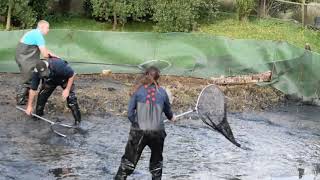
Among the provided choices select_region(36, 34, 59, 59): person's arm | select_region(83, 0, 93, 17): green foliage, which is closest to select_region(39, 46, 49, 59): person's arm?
select_region(36, 34, 59, 59): person's arm

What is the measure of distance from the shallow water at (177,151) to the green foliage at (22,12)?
7317 millimetres

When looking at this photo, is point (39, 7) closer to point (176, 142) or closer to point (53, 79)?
point (53, 79)

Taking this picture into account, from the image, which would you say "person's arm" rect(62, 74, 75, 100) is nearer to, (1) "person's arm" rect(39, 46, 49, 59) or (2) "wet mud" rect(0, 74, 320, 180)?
(1) "person's arm" rect(39, 46, 49, 59)

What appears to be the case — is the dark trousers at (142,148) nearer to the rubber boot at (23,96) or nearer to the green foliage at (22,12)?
the rubber boot at (23,96)

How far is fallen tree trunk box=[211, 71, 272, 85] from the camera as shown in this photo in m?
13.9

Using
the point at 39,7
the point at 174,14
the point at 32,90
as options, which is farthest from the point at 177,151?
the point at 39,7

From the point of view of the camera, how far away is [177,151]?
388 inches

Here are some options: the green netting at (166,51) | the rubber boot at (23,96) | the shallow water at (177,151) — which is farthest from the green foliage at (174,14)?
the rubber boot at (23,96)

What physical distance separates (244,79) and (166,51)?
2.15 metres

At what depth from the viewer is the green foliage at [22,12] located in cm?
1831

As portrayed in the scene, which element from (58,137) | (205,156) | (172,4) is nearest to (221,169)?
(205,156)

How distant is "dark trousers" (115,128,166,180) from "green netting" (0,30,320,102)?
710 centimetres

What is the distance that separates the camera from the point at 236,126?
1166 cm

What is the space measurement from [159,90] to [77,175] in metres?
1.97
